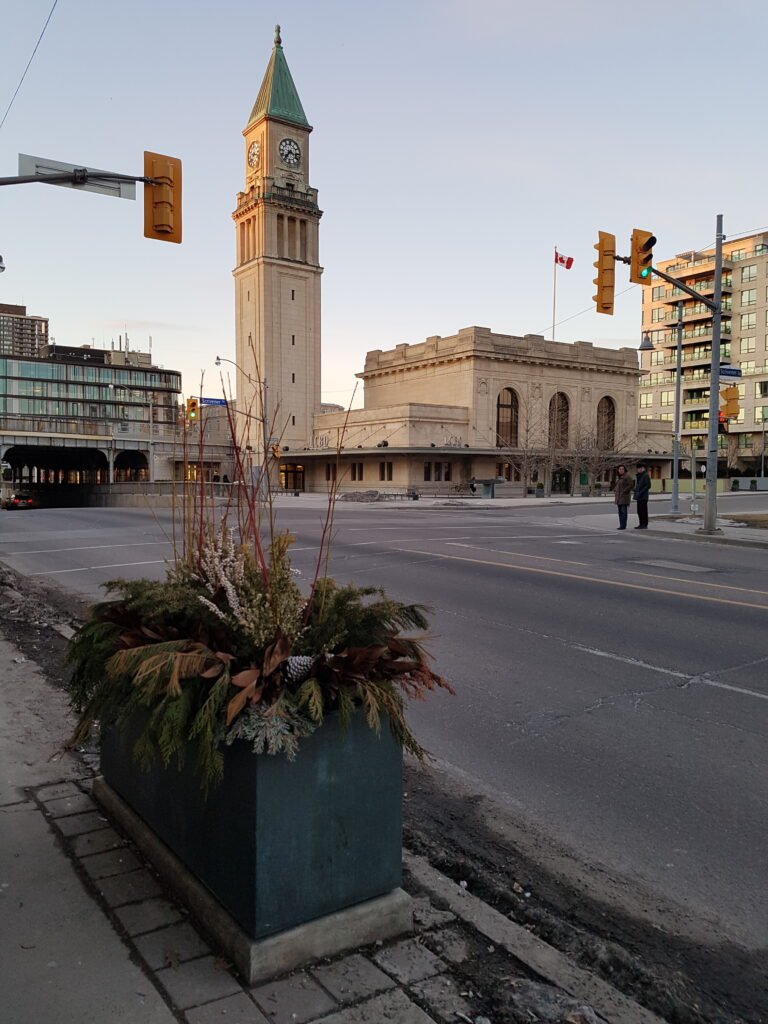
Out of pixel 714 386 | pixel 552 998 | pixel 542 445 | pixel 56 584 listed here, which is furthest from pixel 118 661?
pixel 542 445

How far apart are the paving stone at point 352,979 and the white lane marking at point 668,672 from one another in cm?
469

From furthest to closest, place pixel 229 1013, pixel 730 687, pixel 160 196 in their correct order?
pixel 160 196 → pixel 730 687 → pixel 229 1013

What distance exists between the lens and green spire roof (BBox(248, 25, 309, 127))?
256 feet

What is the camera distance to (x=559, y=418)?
7662 centimetres

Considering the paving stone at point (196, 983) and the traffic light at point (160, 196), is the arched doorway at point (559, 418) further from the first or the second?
the paving stone at point (196, 983)

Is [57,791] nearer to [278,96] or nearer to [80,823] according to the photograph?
[80,823]

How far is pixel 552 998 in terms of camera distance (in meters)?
2.53

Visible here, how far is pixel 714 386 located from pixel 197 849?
841 inches

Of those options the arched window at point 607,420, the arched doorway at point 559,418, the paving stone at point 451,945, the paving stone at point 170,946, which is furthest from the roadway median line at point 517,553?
the arched window at point 607,420

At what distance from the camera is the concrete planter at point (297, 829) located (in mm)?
2562

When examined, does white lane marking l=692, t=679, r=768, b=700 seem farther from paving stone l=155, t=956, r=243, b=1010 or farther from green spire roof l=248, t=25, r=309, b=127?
green spire roof l=248, t=25, r=309, b=127

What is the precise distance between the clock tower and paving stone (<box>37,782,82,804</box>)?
230 feet

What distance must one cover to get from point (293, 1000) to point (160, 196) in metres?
11.7

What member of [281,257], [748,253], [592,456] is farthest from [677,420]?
[748,253]
